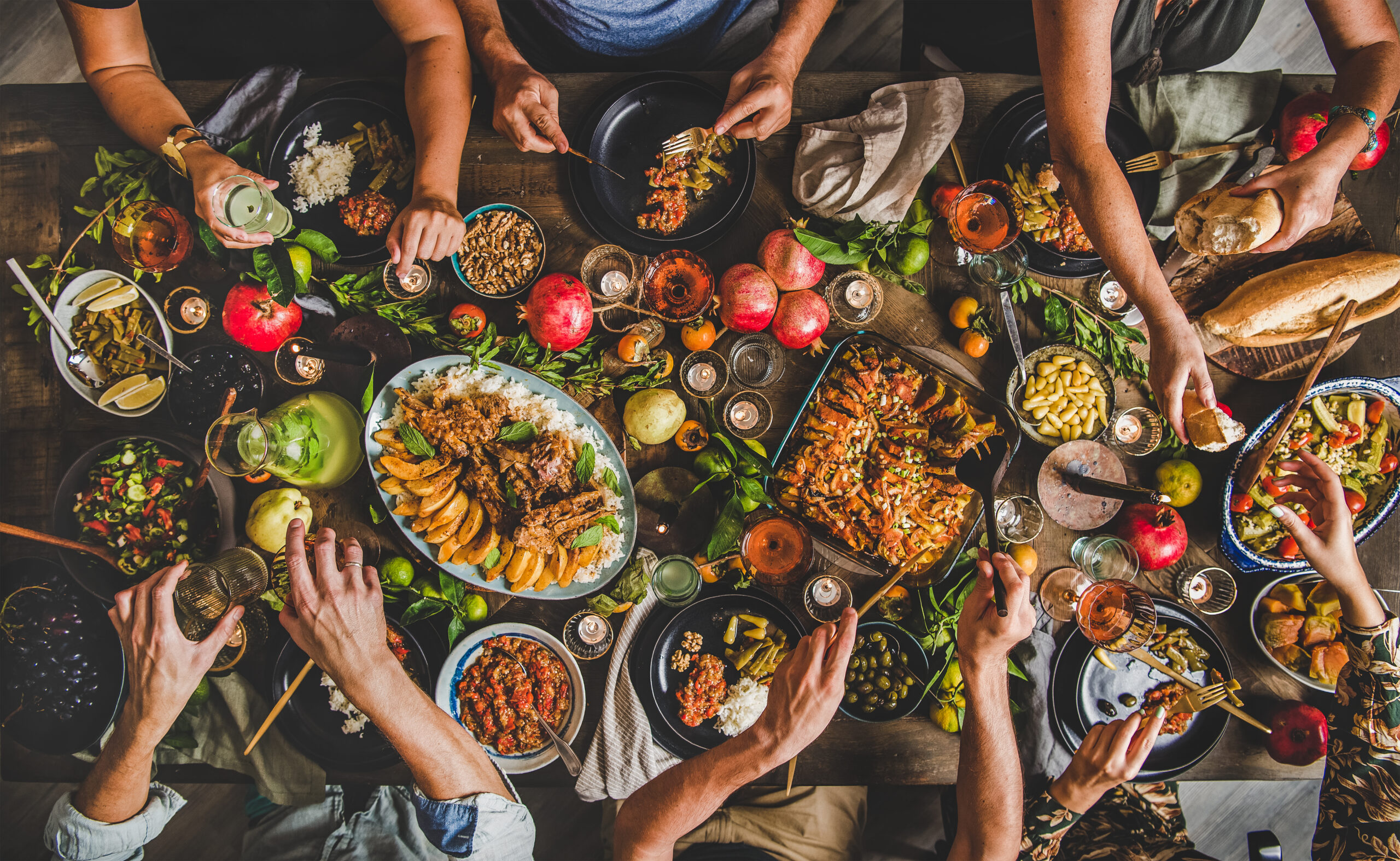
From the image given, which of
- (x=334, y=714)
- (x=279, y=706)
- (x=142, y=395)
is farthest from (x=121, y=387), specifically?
(x=334, y=714)

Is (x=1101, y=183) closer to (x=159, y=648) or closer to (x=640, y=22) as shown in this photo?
(x=640, y=22)

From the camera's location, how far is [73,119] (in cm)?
188

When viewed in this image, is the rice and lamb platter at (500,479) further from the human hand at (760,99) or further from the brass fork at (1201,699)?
the brass fork at (1201,699)

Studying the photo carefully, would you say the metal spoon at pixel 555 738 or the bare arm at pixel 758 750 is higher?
the bare arm at pixel 758 750

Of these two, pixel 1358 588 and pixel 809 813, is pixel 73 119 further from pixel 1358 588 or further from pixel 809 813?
pixel 1358 588

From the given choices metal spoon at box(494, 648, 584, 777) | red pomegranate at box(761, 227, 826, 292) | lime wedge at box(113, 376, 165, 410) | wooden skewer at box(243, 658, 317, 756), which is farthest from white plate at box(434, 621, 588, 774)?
red pomegranate at box(761, 227, 826, 292)

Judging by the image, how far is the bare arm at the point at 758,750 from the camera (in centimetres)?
170

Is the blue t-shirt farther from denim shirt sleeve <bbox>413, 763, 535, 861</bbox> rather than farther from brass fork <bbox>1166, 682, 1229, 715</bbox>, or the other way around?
brass fork <bbox>1166, 682, 1229, 715</bbox>

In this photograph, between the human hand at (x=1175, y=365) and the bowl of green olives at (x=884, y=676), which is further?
the bowl of green olives at (x=884, y=676)

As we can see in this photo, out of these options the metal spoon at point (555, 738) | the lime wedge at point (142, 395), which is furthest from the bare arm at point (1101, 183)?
the lime wedge at point (142, 395)

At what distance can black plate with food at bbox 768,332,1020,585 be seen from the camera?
5.98 feet

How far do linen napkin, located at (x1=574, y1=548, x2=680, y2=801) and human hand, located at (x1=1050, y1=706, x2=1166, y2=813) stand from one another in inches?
46.0

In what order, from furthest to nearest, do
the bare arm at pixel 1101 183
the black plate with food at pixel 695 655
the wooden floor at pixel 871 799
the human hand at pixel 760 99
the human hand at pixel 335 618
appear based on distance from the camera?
the wooden floor at pixel 871 799 < the black plate with food at pixel 695 655 < the human hand at pixel 760 99 < the human hand at pixel 335 618 < the bare arm at pixel 1101 183

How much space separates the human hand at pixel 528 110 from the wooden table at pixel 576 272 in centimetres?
12
